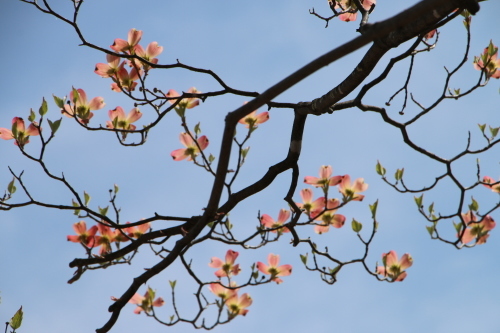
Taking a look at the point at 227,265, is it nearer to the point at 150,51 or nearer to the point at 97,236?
the point at 97,236

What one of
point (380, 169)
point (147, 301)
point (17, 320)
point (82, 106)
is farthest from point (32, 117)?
point (380, 169)

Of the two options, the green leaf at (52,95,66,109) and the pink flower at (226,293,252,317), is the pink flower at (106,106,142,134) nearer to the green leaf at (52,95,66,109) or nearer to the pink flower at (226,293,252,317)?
the green leaf at (52,95,66,109)

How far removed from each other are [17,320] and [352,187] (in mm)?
1032

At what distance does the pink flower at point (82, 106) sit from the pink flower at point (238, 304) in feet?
2.76

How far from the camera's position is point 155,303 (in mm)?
1965

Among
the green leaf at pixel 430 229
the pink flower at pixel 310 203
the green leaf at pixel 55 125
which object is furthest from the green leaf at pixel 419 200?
the green leaf at pixel 55 125

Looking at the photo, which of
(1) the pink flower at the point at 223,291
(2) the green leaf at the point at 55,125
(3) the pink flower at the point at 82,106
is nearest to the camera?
(2) the green leaf at the point at 55,125

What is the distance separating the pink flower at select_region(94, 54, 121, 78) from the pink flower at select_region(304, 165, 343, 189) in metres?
0.68

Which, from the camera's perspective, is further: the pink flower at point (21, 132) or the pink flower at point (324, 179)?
the pink flower at point (324, 179)

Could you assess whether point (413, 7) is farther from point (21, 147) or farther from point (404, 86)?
point (21, 147)

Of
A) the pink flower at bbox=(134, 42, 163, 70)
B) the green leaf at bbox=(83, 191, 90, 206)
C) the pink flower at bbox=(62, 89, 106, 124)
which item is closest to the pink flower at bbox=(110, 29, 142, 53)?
the pink flower at bbox=(134, 42, 163, 70)

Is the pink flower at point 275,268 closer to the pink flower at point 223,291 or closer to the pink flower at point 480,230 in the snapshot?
the pink flower at point 223,291

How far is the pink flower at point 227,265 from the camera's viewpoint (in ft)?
6.45

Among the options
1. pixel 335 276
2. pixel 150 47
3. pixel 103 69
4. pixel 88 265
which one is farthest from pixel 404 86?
pixel 88 265
